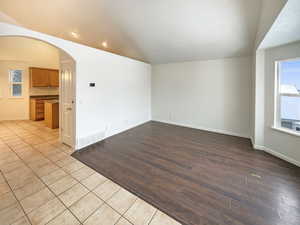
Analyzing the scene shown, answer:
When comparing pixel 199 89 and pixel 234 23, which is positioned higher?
pixel 234 23

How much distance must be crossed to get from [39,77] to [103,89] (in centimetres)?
449

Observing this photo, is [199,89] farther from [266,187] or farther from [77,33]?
[77,33]

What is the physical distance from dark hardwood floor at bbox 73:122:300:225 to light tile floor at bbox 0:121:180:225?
19 centimetres

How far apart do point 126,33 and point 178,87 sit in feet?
8.81

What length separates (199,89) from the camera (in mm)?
5016

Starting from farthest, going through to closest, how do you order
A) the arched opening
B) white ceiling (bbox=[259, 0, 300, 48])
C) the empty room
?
the arched opening < the empty room < white ceiling (bbox=[259, 0, 300, 48])

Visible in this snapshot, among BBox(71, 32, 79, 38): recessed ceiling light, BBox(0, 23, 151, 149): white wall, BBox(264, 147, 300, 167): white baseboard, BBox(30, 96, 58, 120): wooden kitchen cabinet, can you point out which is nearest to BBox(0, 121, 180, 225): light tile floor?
BBox(0, 23, 151, 149): white wall

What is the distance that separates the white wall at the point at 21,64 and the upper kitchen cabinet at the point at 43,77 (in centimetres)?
24

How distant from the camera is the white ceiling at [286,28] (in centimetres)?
150

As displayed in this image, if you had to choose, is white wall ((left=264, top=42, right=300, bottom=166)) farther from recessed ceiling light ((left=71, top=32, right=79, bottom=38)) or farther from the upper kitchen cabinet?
the upper kitchen cabinet

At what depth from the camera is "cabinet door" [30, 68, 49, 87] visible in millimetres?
6109

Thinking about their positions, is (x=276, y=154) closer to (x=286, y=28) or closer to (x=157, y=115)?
(x=286, y=28)

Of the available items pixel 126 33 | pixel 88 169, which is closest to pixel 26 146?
pixel 88 169

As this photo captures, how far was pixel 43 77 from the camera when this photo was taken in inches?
249
